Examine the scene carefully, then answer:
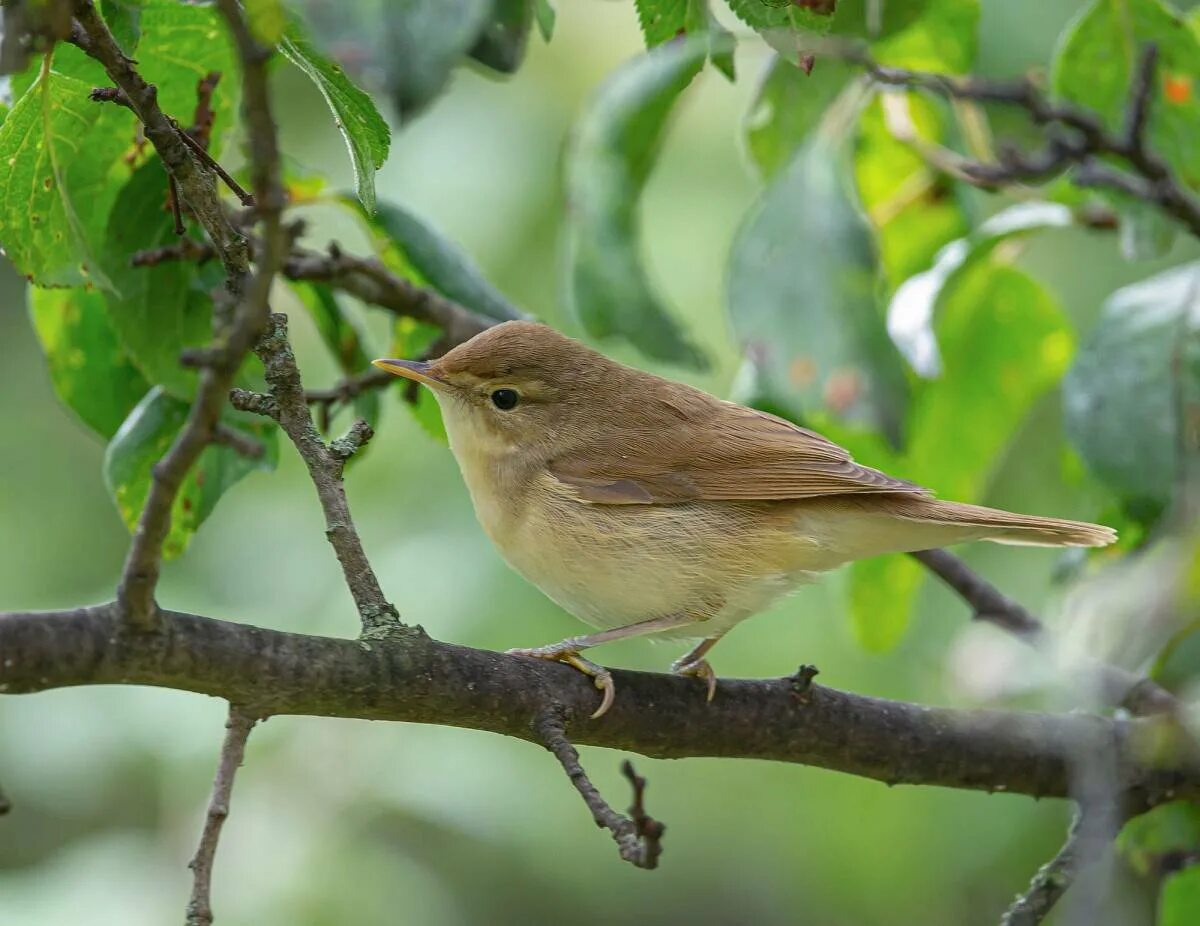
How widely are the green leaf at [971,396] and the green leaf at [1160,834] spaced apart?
777 mm

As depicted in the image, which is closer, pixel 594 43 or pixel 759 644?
pixel 759 644

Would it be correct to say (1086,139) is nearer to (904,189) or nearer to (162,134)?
(904,189)

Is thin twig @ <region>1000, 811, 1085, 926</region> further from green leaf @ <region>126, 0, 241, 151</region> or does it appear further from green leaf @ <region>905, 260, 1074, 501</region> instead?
green leaf @ <region>126, 0, 241, 151</region>

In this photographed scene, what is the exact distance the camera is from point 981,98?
11.2 ft

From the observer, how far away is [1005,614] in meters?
3.61

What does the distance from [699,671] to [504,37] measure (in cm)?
137

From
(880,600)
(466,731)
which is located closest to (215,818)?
(880,600)

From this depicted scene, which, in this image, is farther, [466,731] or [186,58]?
[466,731]

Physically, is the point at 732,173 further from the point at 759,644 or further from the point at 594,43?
the point at 759,644

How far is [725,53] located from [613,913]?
355 cm

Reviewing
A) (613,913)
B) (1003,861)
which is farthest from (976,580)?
(613,913)

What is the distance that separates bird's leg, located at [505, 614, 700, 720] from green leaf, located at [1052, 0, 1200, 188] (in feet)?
5.27

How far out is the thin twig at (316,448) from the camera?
87.3 inches

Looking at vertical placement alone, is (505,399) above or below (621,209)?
below
